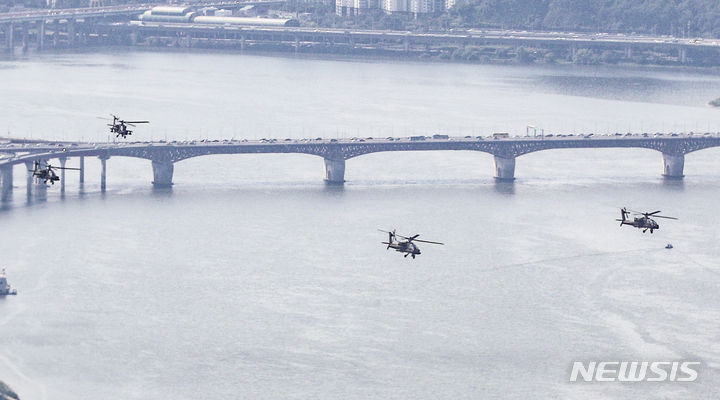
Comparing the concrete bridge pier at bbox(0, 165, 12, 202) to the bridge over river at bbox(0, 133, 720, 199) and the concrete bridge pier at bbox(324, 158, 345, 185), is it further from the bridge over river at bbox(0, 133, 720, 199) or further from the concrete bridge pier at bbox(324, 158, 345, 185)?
the concrete bridge pier at bbox(324, 158, 345, 185)

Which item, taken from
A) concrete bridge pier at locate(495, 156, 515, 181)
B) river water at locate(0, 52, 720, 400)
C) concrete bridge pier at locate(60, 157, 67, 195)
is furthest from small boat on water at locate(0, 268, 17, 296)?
concrete bridge pier at locate(495, 156, 515, 181)

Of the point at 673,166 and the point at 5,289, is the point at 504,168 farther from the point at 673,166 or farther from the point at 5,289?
the point at 5,289

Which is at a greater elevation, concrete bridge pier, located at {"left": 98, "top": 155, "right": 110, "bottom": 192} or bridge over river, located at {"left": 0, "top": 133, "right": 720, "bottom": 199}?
bridge over river, located at {"left": 0, "top": 133, "right": 720, "bottom": 199}

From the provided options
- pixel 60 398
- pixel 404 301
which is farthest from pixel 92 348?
pixel 404 301

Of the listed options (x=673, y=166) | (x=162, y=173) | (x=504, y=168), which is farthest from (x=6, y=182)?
(x=673, y=166)

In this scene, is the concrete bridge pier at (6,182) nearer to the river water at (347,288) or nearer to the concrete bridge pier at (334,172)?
the river water at (347,288)

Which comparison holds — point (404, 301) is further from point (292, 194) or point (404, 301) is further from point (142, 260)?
point (292, 194)

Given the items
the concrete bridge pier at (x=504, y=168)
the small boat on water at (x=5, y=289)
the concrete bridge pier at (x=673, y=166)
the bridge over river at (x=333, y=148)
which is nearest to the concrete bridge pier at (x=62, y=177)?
the bridge over river at (x=333, y=148)
